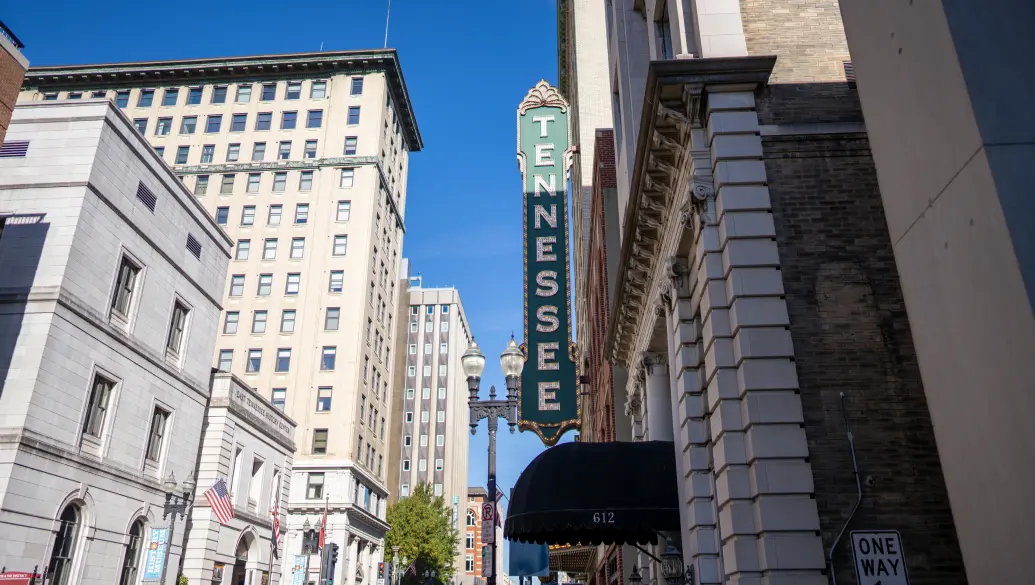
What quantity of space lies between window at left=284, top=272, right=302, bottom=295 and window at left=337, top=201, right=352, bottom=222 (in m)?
6.46

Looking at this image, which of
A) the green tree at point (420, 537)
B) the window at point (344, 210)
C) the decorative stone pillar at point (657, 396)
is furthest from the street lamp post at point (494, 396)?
the green tree at point (420, 537)

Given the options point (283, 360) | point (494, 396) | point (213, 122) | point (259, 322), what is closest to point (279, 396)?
point (283, 360)

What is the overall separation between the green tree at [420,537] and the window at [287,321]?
1991cm

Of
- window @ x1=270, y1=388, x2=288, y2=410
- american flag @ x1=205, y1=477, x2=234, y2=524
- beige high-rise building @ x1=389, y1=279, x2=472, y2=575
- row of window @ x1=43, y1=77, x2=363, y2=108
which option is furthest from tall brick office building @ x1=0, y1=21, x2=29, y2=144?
beige high-rise building @ x1=389, y1=279, x2=472, y2=575

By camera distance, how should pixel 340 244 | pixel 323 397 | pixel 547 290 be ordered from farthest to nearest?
pixel 340 244
pixel 323 397
pixel 547 290

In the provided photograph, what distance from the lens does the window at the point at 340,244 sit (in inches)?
2576

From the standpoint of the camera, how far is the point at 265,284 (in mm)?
64562

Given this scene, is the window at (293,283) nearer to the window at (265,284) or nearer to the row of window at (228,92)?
the window at (265,284)

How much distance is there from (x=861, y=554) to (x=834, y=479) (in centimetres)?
142

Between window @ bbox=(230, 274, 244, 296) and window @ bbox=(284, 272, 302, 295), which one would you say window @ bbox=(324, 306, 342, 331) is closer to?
window @ bbox=(284, 272, 302, 295)

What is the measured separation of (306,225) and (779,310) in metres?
60.6

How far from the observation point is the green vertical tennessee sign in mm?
37719

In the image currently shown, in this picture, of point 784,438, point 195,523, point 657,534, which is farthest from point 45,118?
point 784,438

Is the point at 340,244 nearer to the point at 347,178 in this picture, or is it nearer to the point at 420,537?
the point at 347,178
